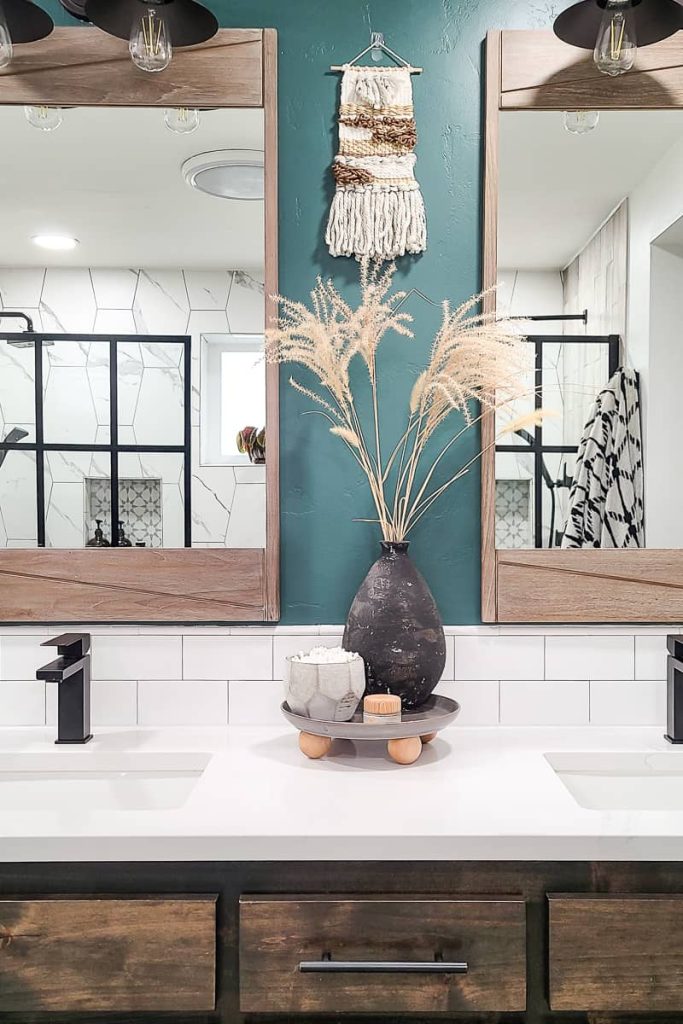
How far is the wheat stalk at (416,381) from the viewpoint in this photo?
1.48 meters

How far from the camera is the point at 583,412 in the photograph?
1582mm

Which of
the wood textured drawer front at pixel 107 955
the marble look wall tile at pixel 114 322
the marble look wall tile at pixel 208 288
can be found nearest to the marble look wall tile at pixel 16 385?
the marble look wall tile at pixel 114 322

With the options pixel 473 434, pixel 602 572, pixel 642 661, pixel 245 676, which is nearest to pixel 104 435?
pixel 245 676

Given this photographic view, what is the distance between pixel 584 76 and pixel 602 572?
102cm

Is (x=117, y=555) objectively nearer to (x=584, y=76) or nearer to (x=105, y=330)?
(x=105, y=330)

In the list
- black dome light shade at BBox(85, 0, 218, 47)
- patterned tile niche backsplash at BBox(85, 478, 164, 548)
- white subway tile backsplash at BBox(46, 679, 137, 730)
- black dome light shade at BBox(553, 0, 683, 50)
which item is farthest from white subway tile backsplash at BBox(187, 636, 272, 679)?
black dome light shade at BBox(553, 0, 683, 50)

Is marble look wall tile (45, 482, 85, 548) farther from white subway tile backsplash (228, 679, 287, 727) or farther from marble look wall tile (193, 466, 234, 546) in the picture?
white subway tile backsplash (228, 679, 287, 727)

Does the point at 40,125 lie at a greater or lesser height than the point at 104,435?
greater

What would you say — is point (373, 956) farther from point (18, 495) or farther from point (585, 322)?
point (585, 322)

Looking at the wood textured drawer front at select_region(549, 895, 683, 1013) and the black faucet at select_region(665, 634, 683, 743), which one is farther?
the black faucet at select_region(665, 634, 683, 743)

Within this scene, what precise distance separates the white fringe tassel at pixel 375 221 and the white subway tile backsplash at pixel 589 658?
2.89 ft

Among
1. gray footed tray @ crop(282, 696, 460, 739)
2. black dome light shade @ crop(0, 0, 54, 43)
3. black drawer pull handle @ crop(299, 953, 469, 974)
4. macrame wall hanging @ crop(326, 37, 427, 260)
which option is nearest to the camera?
black drawer pull handle @ crop(299, 953, 469, 974)

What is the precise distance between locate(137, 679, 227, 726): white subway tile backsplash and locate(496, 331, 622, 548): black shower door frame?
734 mm

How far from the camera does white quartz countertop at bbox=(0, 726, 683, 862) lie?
104 cm
